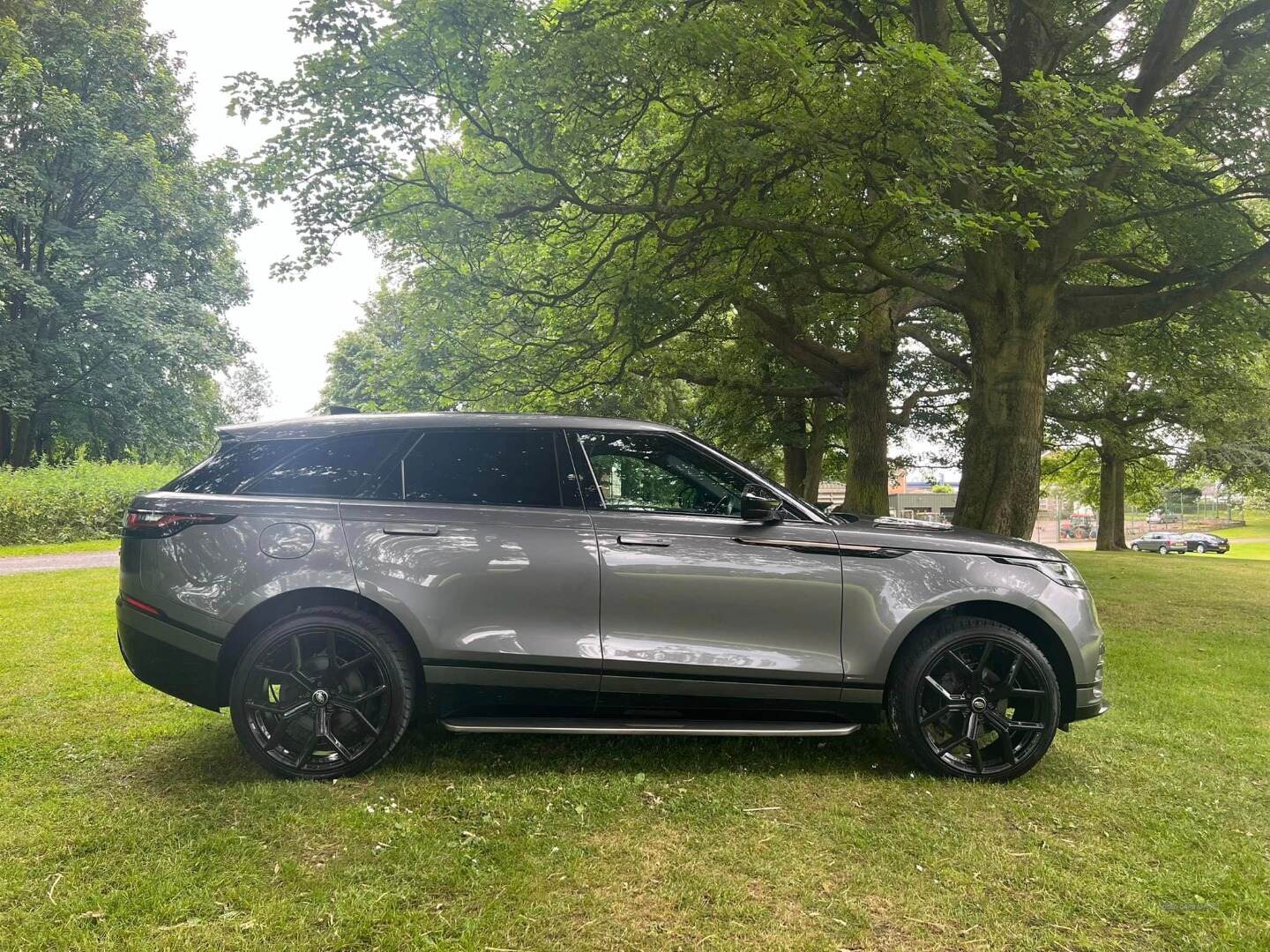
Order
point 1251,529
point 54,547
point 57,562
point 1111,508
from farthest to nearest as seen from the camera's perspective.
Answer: point 1251,529, point 1111,508, point 54,547, point 57,562

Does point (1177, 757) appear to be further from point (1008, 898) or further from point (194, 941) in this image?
point (194, 941)

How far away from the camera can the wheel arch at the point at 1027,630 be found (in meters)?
3.95

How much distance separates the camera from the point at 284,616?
378 centimetres

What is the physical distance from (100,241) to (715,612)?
31.8 meters

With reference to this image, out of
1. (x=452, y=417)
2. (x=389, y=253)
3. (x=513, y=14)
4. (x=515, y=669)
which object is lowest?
(x=515, y=669)

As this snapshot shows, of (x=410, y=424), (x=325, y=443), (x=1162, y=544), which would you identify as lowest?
(x=1162, y=544)

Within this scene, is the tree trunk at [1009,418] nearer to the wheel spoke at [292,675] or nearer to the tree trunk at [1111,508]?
the wheel spoke at [292,675]

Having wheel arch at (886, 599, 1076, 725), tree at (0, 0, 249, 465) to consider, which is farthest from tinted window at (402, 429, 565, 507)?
tree at (0, 0, 249, 465)

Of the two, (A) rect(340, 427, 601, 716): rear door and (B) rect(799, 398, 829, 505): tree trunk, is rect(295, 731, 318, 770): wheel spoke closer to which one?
(A) rect(340, 427, 601, 716): rear door

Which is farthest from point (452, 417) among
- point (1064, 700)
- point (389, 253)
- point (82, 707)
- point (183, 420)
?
point (183, 420)

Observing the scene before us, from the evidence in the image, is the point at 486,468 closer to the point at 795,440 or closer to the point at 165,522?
the point at 165,522

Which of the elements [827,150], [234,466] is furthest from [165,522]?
[827,150]

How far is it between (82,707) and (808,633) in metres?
4.45

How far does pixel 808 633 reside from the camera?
3.87 m
